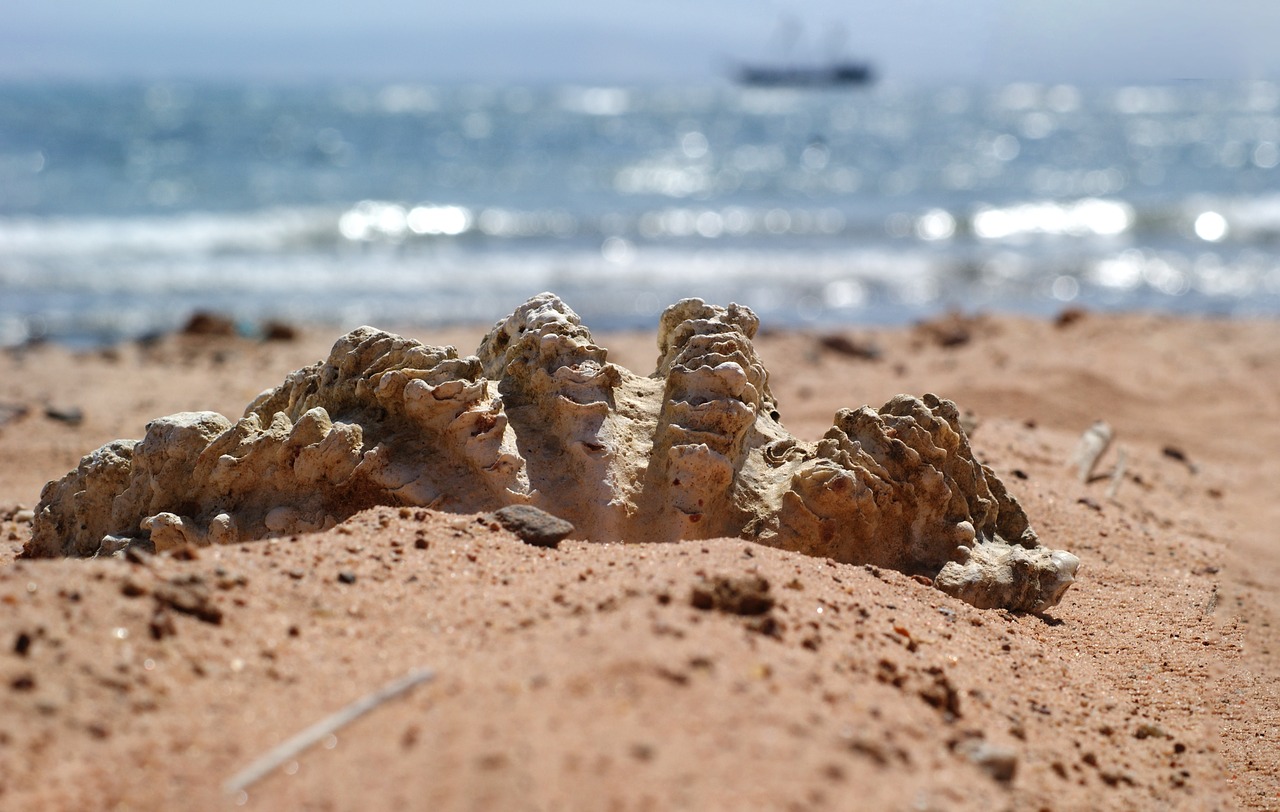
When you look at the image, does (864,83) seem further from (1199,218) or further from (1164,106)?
(1199,218)

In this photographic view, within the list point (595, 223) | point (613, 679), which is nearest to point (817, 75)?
point (595, 223)

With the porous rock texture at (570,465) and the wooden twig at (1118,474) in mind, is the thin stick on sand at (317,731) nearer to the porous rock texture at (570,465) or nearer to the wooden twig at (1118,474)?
the porous rock texture at (570,465)

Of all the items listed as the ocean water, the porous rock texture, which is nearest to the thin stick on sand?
the porous rock texture

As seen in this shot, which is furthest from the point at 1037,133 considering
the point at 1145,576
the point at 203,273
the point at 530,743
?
the point at 530,743

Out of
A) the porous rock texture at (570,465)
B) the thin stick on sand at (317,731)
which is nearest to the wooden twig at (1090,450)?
the porous rock texture at (570,465)

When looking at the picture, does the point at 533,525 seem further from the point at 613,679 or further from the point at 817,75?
the point at 817,75

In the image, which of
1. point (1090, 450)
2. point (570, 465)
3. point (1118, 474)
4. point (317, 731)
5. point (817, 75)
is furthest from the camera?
point (817, 75)

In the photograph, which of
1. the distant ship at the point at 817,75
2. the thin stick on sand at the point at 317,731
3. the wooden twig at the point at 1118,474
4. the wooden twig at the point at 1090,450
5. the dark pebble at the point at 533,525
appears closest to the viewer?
the thin stick on sand at the point at 317,731
